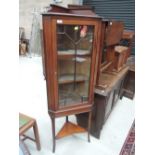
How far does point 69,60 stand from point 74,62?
6 centimetres

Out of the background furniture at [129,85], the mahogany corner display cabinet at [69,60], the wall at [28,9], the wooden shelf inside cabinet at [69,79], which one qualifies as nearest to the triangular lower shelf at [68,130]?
the mahogany corner display cabinet at [69,60]

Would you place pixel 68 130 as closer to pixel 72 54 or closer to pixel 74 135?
pixel 74 135

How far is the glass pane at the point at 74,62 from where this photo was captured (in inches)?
54.5

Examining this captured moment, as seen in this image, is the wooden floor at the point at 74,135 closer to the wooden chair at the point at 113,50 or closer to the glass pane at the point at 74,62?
the glass pane at the point at 74,62

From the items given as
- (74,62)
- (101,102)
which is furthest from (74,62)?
(101,102)

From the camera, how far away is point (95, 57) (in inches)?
60.3

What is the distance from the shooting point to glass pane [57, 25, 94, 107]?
4.54 ft

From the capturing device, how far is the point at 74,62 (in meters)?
1.58

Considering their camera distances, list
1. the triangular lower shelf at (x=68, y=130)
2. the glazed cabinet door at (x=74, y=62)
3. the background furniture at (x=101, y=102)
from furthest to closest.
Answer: the triangular lower shelf at (x=68, y=130) < the background furniture at (x=101, y=102) < the glazed cabinet door at (x=74, y=62)

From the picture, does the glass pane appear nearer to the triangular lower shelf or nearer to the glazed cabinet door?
the glazed cabinet door

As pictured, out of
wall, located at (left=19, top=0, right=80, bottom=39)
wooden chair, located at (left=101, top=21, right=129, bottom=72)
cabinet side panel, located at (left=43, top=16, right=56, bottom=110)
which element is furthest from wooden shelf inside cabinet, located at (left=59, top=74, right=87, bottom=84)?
wall, located at (left=19, top=0, right=80, bottom=39)
